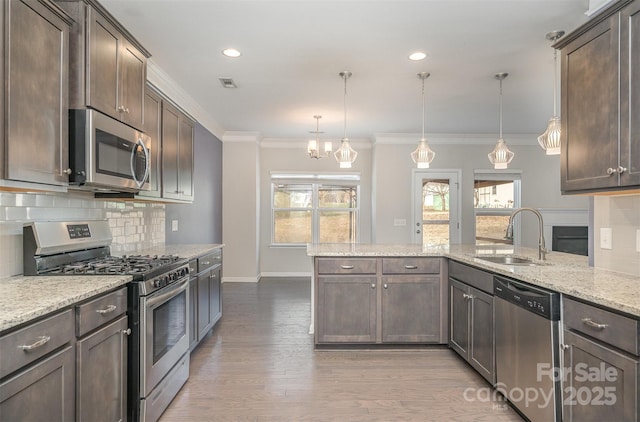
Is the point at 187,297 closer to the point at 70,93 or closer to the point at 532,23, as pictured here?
the point at 70,93

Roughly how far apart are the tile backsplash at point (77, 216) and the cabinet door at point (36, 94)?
0.38 m

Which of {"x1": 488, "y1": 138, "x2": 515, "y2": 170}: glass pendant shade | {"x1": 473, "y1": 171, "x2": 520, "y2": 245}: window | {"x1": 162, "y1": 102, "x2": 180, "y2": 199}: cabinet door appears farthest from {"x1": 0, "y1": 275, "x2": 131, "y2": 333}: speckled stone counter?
{"x1": 473, "y1": 171, "x2": 520, "y2": 245}: window

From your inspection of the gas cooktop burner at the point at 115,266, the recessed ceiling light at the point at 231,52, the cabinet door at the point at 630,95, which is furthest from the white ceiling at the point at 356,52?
the gas cooktop burner at the point at 115,266

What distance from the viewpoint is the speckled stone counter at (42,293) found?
126 centimetres

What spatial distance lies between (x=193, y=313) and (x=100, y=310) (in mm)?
1413

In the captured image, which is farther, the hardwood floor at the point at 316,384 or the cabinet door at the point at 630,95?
the hardwood floor at the point at 316,384

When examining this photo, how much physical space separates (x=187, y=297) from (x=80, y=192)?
3.41ft

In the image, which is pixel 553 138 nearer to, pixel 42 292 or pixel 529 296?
pixel 529 296

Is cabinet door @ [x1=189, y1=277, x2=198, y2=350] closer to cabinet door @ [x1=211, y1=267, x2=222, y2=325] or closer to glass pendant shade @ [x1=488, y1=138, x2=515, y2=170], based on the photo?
cabinet door @ [x1=211, y1=267, x2=222, y2=325]

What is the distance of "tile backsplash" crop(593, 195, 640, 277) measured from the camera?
2.09 m

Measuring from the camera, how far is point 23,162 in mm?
1604

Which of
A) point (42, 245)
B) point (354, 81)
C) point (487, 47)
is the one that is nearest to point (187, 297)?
point (42, 245)

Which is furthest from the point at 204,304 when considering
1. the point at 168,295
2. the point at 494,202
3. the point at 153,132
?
the point at 494,202

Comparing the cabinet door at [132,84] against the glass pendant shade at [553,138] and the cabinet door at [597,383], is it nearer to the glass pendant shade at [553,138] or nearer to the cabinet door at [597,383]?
the cabinet door at [597,383]
